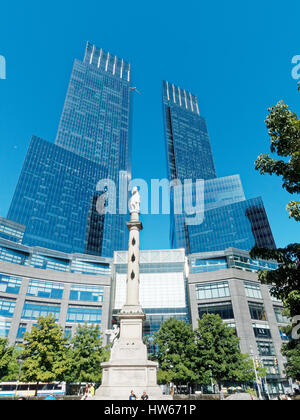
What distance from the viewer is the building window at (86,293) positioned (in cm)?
6294

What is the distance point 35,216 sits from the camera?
112812 millimetres

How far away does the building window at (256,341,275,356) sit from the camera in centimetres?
5320

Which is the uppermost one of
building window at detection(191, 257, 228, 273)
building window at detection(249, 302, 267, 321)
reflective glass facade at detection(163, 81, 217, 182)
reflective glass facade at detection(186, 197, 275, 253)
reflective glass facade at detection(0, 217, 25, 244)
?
reflective glass facade at detection(163, 81, 217, 182)

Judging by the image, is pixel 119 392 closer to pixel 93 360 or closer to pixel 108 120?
pixel 93 360

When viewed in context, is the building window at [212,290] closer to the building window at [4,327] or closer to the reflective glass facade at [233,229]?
the building window at [4,327]

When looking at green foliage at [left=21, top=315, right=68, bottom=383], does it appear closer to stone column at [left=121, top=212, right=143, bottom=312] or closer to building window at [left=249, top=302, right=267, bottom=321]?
stone column at [left=121, top=212, right=143, bottom=312]

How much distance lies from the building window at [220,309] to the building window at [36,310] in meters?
33.4

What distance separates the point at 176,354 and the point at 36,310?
123ft

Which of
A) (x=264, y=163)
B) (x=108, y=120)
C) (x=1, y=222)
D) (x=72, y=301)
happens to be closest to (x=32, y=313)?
(x=72, y=301)

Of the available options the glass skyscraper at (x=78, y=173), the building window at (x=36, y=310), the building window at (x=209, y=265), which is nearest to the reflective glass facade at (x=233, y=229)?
the glass skyscraper at (x=78, y=173)

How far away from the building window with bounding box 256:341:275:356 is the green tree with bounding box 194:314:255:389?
66.1 ft

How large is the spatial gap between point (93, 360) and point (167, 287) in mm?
33493

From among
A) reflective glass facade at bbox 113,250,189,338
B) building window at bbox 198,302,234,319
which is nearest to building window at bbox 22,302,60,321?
reflective glass facade at bbox 113,250,189,338

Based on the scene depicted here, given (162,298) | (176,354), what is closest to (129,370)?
(176,354)
